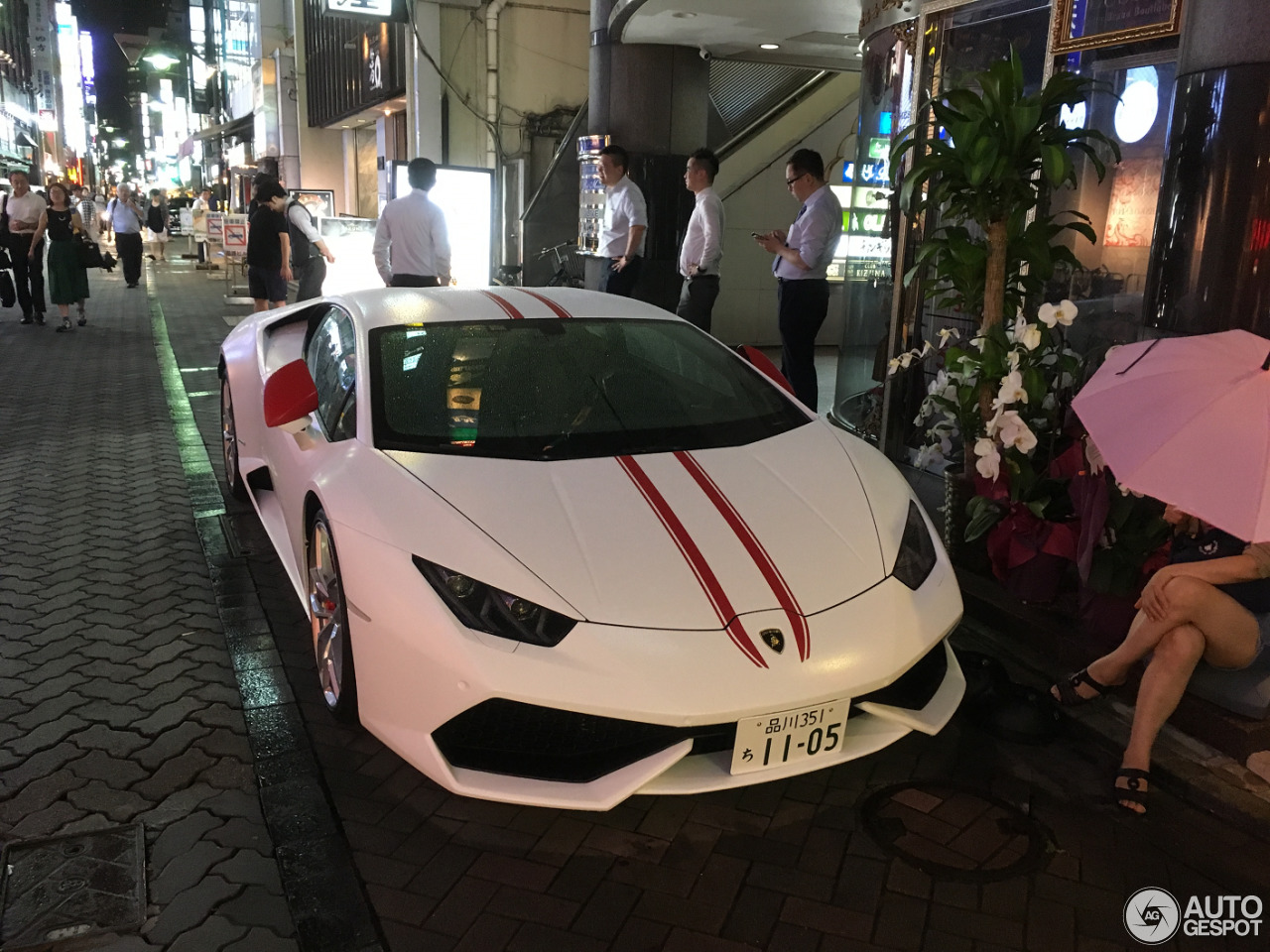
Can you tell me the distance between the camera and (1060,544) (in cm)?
388

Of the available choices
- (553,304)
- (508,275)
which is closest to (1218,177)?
(553,304)

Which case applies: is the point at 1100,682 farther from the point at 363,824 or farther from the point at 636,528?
the point at 363,824

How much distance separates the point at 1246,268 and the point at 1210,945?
2.72 metres

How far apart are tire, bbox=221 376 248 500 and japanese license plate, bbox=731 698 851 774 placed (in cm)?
370

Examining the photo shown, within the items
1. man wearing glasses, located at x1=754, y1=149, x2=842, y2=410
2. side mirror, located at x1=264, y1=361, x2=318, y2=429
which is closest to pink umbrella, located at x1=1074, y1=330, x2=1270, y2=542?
side mirror, located at x1=264, y1=361, x2=318, y2=429

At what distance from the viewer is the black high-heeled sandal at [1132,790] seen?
9.71 feet

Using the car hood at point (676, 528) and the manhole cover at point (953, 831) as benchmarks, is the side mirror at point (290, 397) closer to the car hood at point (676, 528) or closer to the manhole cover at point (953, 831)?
the car hood at point (676, 528)

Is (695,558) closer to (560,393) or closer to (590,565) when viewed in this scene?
(590,565)

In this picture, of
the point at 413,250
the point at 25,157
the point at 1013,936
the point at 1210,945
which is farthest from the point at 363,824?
the point at 25,157

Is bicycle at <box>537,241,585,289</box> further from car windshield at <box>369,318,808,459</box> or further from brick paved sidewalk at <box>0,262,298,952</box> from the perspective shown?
car windshield at <box>369,318,808,459</box>

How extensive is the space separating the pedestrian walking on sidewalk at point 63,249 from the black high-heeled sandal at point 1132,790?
12.2m

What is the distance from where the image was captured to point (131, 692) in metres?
3.50

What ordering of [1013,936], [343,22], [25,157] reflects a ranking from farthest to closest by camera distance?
[25,157]
[343,22]
[1013,936]

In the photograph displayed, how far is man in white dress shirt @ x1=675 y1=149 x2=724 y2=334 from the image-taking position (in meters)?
7.62
